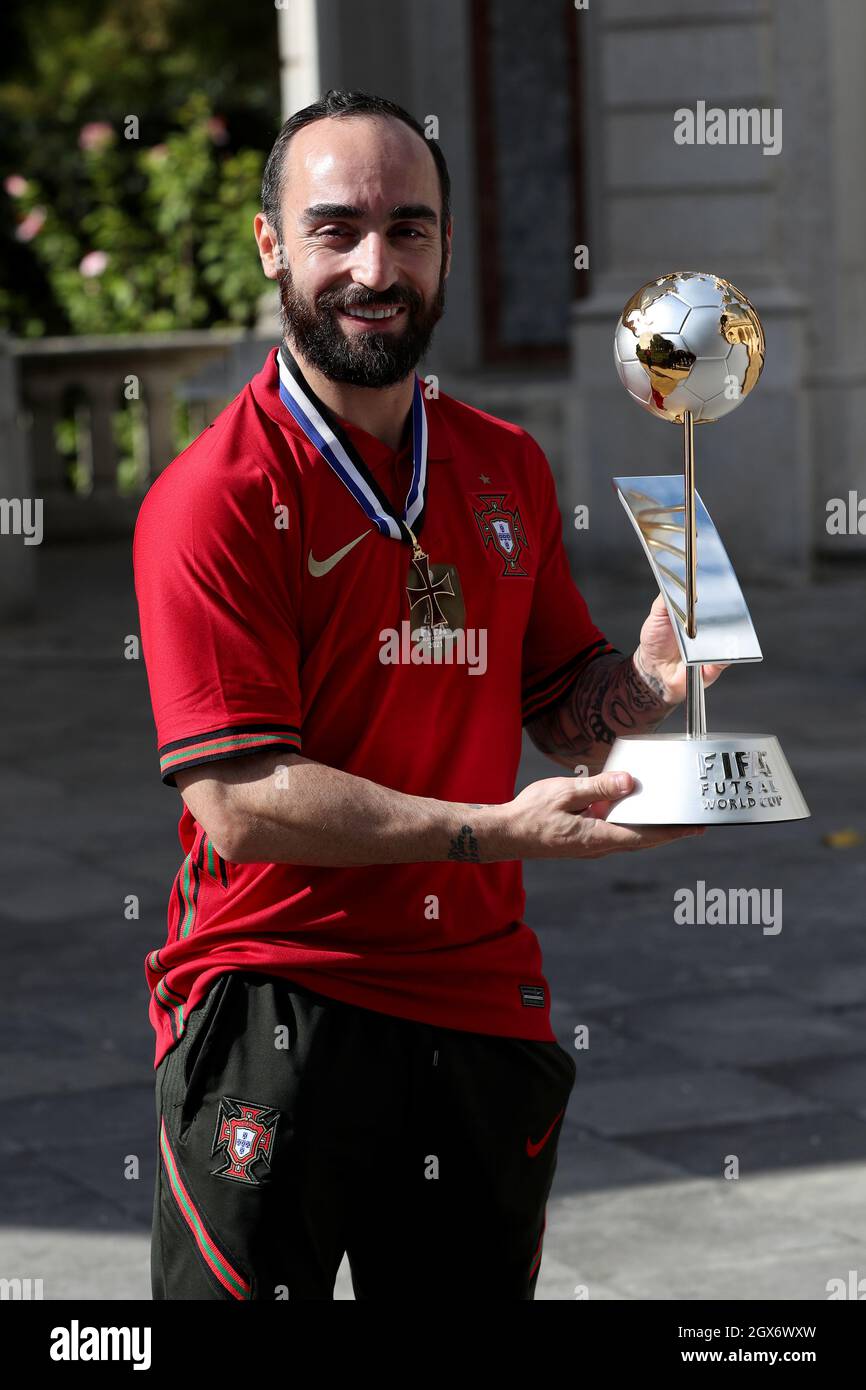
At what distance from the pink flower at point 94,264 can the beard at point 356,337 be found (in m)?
17.3

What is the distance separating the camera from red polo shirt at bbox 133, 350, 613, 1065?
9.12 ft

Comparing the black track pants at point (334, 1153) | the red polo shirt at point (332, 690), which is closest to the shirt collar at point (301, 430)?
the red polo shirt at point (332, 690)

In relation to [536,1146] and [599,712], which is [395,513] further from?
[536,1146]

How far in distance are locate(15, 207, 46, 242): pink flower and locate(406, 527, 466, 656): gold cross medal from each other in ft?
57.1

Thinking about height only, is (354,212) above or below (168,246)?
below

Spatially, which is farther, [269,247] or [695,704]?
[269,247]

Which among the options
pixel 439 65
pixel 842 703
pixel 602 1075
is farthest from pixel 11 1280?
pixel 439 65

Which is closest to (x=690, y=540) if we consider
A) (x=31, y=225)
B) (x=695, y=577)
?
(x=695, y=577)

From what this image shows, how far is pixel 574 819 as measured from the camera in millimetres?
2688

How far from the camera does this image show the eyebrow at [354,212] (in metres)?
2.80

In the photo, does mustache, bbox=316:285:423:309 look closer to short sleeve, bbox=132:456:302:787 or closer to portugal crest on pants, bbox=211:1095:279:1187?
short sleeve, bbox=132:456:302:787

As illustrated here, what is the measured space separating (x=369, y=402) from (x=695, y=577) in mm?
478

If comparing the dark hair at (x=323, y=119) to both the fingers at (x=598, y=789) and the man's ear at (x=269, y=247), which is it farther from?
the fingers at (x=598, y=789)

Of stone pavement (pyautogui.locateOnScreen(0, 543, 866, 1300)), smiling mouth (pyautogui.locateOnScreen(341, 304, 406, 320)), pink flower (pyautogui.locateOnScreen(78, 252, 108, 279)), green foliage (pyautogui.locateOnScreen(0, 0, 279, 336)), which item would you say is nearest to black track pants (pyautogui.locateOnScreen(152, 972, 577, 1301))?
smiling mouth (pyautogui.locateOnScreen(341, 304, 406, 320))
